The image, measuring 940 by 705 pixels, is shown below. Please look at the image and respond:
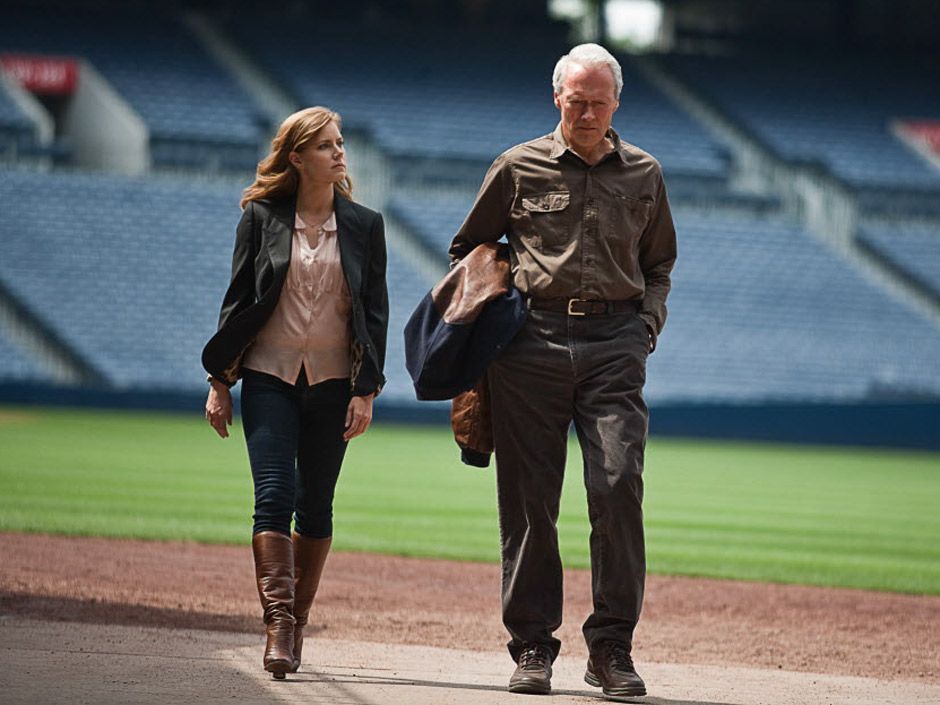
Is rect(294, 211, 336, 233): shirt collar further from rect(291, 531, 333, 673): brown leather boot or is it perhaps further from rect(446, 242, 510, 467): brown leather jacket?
rect(291, 531, 333, 673): brown leather boot

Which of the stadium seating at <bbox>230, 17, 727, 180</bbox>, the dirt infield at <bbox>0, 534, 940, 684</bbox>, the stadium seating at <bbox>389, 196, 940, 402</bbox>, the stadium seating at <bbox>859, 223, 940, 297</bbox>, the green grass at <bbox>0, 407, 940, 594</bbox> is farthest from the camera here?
the stadium seating at <bbox>230, 17, 727, 180</bbox>

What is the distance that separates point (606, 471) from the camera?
5391mm

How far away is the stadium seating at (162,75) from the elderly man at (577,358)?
89.7 ft

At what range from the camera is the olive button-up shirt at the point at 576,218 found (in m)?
5.52

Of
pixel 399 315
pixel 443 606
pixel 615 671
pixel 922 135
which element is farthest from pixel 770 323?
pixel 615 671

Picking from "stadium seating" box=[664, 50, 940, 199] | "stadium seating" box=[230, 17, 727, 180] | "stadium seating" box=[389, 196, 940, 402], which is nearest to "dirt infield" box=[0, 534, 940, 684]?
"stadium seating" box=[389, 196, 940, 402]

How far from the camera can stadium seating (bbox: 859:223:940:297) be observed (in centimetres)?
3372

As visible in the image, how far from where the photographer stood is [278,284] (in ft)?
18.6

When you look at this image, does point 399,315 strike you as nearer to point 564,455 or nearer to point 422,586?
point 422,586

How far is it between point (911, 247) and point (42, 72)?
19055mm

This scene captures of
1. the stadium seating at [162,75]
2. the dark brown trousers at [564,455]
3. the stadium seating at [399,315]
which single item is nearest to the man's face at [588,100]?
the dark brown trousers at [564,455]

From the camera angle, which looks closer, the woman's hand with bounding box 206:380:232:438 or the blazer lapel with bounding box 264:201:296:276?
the blazer lapel with bounding box 264:201:296:276

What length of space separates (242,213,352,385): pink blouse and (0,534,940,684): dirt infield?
5.01 feet

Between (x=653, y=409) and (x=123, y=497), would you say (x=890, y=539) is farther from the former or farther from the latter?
(x=653, y=409)
